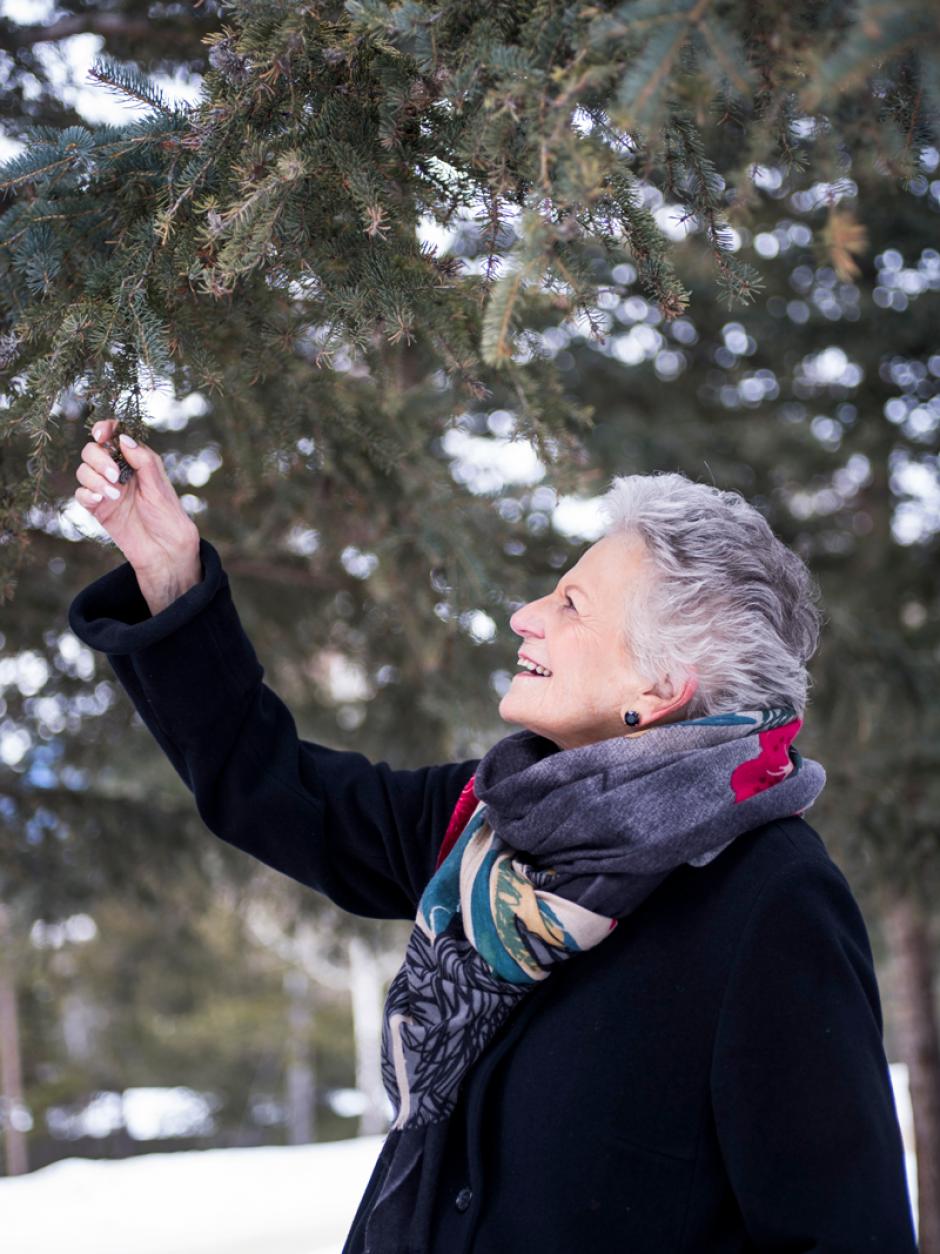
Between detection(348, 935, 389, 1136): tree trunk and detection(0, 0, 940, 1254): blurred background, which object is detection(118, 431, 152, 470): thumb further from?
detection(348, 935, 389, 1136): tree trunk

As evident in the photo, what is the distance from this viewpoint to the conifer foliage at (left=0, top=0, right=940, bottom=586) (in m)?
1.37

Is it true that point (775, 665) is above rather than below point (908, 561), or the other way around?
above

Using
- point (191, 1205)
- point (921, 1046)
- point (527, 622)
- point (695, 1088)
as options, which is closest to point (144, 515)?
point (527, 622)

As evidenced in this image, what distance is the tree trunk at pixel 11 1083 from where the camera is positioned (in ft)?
40.9

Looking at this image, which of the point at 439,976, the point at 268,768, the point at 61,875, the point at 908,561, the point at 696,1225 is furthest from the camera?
the point at 908,561

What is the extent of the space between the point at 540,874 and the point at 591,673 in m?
0.34

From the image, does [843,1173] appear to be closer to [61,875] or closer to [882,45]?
[882,45]

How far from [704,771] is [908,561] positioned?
17.8 ft

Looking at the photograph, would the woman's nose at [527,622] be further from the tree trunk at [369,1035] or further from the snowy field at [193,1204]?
the tree trunk at [369,1035]

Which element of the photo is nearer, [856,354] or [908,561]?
[856,354]

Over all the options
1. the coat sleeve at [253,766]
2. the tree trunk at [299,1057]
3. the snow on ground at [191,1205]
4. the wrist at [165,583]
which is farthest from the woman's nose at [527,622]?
the tree trunk at [299,1057]

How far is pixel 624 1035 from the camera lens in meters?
1.72

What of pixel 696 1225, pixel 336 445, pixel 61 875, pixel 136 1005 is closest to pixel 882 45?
pixel 696 1225

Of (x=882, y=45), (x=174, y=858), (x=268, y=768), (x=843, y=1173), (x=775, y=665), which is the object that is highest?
(x=882, y=45)
